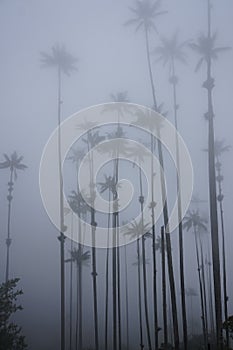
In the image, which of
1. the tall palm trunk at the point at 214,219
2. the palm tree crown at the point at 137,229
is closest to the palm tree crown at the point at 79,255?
the palm tree crown at the point at 137,229

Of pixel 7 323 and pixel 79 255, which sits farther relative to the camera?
pixel 79 255

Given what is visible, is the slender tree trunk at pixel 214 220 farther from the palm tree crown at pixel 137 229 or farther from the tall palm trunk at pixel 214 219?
the palm tree crown at pixel 137 229

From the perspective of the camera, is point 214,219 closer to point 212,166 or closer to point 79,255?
point 212,166

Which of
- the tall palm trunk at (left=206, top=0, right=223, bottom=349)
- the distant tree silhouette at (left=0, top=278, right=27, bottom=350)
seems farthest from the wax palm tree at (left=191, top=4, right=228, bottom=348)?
the distant tree silhouette at (left=0, top=278, right=27, bottom=350)

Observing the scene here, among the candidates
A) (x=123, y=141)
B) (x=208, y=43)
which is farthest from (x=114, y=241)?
(x=208, y=43)

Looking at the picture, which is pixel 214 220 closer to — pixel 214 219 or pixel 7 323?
pixel 214 219

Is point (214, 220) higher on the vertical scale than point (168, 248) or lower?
higher

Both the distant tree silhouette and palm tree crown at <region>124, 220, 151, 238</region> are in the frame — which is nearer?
the distant tree silhouette

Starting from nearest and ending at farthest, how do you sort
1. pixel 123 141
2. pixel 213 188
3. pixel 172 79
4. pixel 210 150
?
pixel 213 188, pixel 210 150, pixel 172 79, pixel 123 141

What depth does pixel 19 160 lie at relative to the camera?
58.9 meters

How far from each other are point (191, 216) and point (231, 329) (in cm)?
3603

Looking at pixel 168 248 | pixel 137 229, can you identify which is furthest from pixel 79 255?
pixel 168 248

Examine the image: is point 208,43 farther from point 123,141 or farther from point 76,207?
point 76,207

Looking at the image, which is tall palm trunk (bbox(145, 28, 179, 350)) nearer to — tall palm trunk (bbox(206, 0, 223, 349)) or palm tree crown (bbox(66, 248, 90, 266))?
tall palm trunk (bbox(206, 0, 223, 349))
